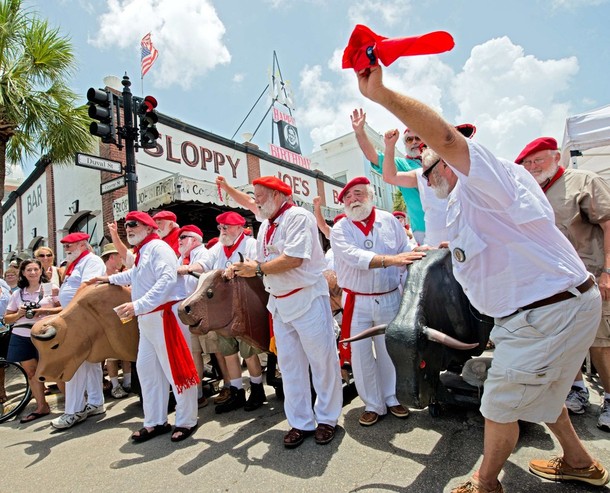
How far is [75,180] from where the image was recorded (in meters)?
14.2

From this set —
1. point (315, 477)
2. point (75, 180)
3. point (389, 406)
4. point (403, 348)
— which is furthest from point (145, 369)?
point (75, 180)

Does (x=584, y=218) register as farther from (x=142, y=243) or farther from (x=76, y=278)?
(x=76, y=278)

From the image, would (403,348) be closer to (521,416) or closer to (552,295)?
(521,416)

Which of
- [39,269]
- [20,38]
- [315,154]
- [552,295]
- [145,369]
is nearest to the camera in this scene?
[552,295]

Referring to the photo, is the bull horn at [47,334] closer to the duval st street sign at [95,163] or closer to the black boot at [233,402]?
the black boot at [233,402]

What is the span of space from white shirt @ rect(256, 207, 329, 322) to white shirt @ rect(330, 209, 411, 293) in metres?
0.27

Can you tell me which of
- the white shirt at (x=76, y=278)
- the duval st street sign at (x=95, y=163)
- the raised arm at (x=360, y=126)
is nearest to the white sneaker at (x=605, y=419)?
the raised arm at (x=360, y=126)

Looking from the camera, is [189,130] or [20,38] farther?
[189,130]

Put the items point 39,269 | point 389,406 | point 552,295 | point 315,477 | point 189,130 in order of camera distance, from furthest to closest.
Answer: point 189,130, point 39,269, point 389,406, point 315,477, point 552,295

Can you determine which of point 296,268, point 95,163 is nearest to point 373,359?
point 296,268

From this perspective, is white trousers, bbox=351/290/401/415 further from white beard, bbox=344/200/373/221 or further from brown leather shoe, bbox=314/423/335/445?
white beard, bbox=344/200/373/221

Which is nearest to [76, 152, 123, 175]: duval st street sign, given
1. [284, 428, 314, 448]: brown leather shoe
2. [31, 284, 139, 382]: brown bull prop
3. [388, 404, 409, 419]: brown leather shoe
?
[31, 284, 139, 382]: brown bull prop

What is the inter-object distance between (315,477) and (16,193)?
80.9 feet

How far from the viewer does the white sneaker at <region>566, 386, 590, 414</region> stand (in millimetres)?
2996
